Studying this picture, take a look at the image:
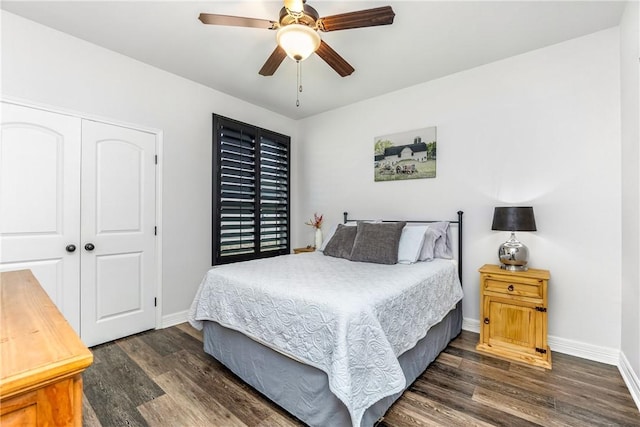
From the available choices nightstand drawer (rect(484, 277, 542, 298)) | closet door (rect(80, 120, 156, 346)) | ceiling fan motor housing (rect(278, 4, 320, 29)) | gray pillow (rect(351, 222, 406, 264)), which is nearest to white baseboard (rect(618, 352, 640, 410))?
nightstand drawer (rect(484, 277, 542, 298))

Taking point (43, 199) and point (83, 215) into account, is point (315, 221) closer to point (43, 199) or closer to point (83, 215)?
point (83, 215)

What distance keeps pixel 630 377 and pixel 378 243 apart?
6.55 ft

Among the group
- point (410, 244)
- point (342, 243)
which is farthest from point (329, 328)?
point (342, 243)

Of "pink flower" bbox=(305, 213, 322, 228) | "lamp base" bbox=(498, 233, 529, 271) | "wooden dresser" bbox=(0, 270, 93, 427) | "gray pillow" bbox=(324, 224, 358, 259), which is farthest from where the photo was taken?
"pink flower" bbox=(305, 213, 322, 228)

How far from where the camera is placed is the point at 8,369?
24.0 inches

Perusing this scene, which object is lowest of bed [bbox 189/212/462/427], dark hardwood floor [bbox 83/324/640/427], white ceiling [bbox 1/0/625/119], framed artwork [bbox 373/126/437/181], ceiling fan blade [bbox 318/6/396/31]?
dark hardwood floor [bbox 83/324/640/427]

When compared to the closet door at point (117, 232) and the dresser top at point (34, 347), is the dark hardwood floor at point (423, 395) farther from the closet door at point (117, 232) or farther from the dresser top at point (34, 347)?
the dresser top at point (34, 347)

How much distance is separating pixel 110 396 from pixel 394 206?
3.17 m

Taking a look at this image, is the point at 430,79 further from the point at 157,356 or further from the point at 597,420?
the point at 157,356

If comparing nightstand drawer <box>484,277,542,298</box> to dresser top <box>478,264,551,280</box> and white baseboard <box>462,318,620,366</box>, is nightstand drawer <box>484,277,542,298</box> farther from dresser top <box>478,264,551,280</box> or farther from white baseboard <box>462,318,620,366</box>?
white baseboard <box>462,318,620,366</box>

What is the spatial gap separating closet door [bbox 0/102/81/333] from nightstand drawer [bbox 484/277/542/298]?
3714 millimetres

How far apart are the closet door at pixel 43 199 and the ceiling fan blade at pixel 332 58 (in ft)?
7.45

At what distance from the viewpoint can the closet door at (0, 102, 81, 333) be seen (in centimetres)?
236

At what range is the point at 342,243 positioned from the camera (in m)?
3.28
